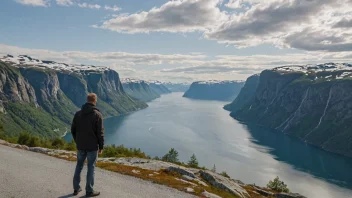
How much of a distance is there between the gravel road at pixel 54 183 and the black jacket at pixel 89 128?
267 centimetres

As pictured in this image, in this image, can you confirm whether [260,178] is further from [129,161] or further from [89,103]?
[89,103]

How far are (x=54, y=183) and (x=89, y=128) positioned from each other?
16.5 ft

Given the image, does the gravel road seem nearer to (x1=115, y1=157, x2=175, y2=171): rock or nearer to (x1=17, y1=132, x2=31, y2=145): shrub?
(x1=115, y1=157, x2=175, y2=171): rock

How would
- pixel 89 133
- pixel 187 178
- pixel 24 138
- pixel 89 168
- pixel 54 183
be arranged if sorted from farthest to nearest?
pixel 24 138 → pixel 187 178 → pixel 54 183 → pixel 89 168 → pixel 89 133

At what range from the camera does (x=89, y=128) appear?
1443cm

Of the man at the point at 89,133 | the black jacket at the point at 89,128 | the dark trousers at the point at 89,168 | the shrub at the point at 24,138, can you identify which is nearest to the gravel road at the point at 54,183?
the dark trousers at the point at 89,168

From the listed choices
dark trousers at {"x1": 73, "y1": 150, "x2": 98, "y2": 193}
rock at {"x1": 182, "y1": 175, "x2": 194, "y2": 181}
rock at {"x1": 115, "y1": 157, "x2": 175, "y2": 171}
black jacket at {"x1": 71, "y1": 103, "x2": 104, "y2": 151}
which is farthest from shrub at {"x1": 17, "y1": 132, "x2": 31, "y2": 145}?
black jacket at {"x1": 71, "y1": 103, "x2": 104, "y2": 151}

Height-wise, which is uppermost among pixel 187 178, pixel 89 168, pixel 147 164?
pixel 89 168

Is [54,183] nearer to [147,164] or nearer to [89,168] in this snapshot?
[89,168]

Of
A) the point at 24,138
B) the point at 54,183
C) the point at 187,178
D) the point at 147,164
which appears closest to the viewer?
the point at 54,183

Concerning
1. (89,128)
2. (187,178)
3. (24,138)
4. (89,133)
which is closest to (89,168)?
(89,133)

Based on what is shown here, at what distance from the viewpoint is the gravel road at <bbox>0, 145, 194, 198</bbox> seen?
1522 cm

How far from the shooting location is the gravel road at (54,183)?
Answer: 15219mm

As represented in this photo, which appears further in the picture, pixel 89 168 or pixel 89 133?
pixel 89 168
